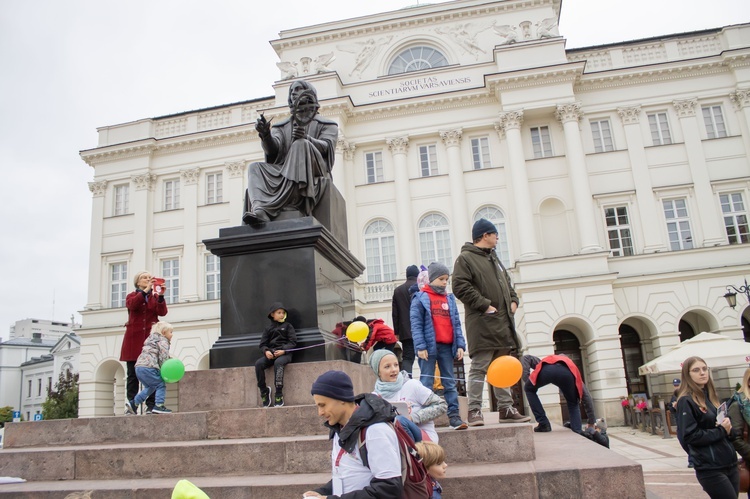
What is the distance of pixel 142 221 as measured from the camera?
28766mm

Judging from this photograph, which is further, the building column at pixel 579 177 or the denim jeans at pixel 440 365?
the building column at pixel 579 177

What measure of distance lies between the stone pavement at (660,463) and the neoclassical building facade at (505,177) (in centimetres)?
562

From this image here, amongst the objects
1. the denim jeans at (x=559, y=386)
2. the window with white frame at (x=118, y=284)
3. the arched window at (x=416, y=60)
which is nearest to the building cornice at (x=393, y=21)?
the arched window at (x=416, y=60)

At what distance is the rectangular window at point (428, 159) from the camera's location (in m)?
27.1

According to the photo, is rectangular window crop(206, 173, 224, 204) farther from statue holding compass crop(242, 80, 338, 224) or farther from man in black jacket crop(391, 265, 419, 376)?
statue holding compass crop(242, 80, 338, 224)

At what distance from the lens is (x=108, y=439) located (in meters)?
5.29

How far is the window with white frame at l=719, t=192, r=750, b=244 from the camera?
78.5 feet

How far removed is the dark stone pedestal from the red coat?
3.98ft

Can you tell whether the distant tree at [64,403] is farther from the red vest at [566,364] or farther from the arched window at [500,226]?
the red vest at [566,364]

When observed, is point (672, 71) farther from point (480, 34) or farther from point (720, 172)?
point (480, 34)

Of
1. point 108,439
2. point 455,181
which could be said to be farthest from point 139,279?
point 455,181

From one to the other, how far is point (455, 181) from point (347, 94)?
6.54m

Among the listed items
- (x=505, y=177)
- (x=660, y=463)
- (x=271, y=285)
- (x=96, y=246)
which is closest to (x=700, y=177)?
(x=505, y=177)

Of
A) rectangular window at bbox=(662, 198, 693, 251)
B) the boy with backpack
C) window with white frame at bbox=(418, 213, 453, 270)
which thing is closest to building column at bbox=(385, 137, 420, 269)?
window with white frame at bbox=(418, 213, 453, 270)
